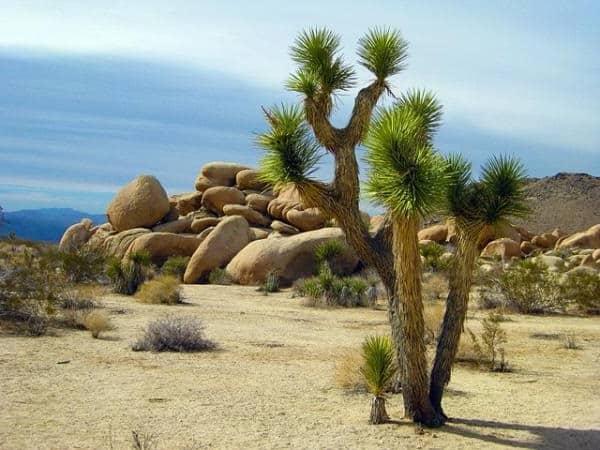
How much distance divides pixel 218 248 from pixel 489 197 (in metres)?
20.8

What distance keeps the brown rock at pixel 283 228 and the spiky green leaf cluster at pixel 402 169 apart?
2346cm

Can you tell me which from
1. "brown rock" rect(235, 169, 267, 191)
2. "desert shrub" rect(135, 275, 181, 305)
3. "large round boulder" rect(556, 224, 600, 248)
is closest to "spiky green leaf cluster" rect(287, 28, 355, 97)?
"desert shrub" rect(135, 275, 181, 305)

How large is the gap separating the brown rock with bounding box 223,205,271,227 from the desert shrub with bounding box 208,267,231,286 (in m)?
6.57

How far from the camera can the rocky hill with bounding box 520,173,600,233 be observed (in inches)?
2434

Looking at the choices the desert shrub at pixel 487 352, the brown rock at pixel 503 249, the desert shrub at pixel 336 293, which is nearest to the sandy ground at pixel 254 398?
the desert shrub at pixel 487 352

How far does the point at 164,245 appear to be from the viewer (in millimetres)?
30703

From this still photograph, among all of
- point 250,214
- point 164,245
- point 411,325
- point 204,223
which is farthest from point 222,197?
point 411,325

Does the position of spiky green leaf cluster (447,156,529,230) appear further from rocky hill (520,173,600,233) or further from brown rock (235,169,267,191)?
rocky hill (520,173,600,233)

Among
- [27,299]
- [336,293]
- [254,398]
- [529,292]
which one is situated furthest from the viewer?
[336,293]

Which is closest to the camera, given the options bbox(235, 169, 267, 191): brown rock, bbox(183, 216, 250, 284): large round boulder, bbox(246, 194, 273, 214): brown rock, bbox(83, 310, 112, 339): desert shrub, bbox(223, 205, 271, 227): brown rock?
bbox(83, 310, 112, 339): desert shrub

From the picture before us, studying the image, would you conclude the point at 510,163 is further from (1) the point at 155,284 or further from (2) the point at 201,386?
(1) the point at 155,284

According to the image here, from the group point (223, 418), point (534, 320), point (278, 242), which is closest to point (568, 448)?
point (223, 418)

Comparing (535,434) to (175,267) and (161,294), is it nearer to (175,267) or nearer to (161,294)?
(161,294)

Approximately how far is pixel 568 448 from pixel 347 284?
1285 cm
